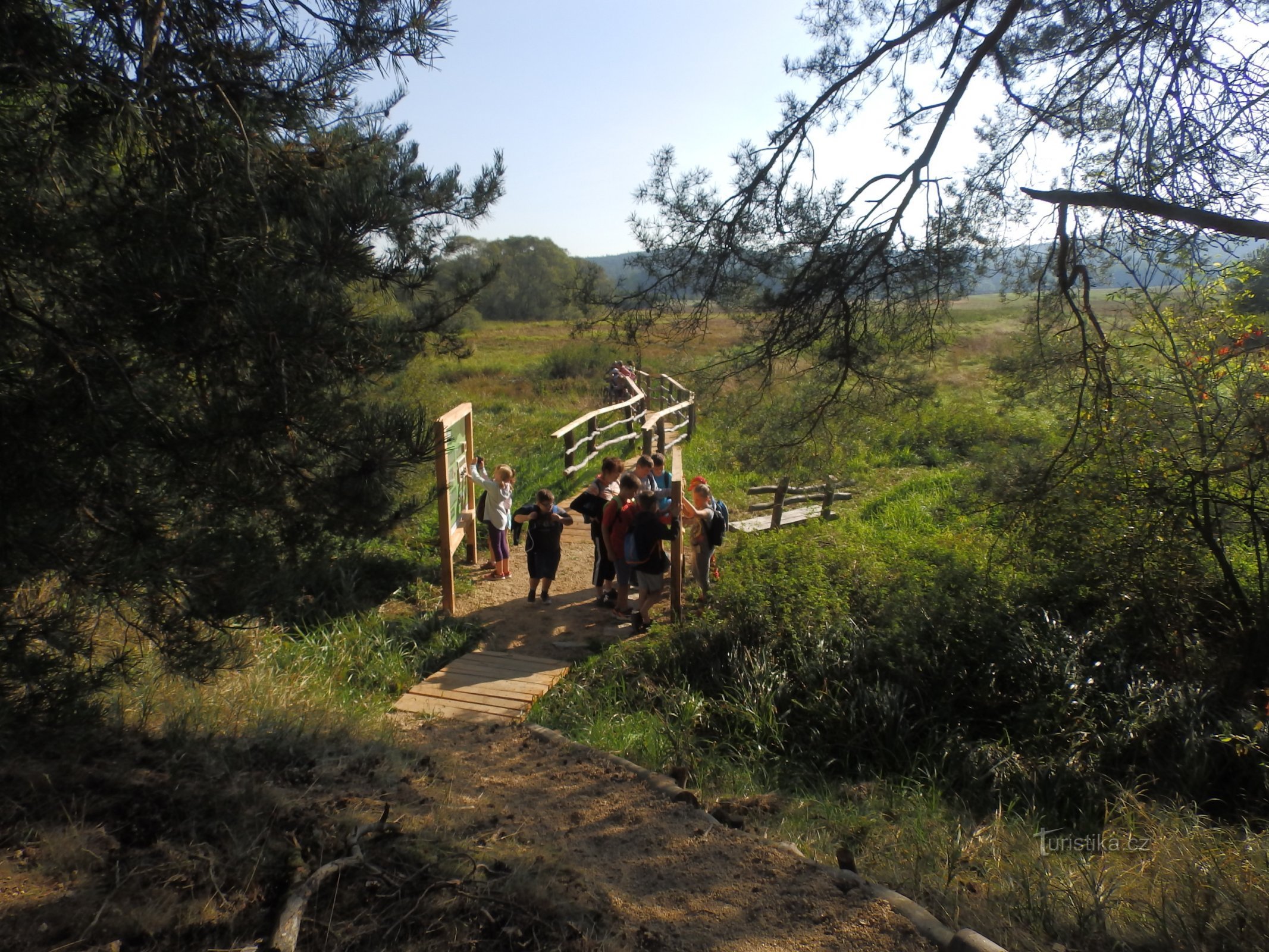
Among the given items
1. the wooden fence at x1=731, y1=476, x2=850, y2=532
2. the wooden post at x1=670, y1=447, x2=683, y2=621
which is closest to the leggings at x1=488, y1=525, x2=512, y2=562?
the wooden post at x1=670, y1=447, x2=683, y2=621

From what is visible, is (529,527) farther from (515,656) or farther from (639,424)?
(639,424)

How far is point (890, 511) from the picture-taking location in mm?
12727

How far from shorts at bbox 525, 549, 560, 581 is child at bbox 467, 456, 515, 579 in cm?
77

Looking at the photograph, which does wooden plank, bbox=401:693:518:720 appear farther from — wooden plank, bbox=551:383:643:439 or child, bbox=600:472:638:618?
wooden plank, bbox=551:383:643:439

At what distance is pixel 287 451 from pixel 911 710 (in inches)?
201

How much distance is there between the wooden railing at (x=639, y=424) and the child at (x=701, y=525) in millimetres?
2440

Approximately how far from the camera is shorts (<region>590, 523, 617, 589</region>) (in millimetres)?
8211

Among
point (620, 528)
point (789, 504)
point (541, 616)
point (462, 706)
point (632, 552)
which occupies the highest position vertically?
point (620, 528)

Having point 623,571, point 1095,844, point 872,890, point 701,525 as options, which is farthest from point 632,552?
point 872,890

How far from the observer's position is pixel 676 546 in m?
7.79

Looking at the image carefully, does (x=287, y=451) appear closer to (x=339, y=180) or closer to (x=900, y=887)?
(x=339, y=180)

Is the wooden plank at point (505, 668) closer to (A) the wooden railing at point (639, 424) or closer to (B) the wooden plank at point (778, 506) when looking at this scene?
(A) the wooden railing at point (639, 424)

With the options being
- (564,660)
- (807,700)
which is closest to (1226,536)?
(807,700)

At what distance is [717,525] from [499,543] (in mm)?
2507
